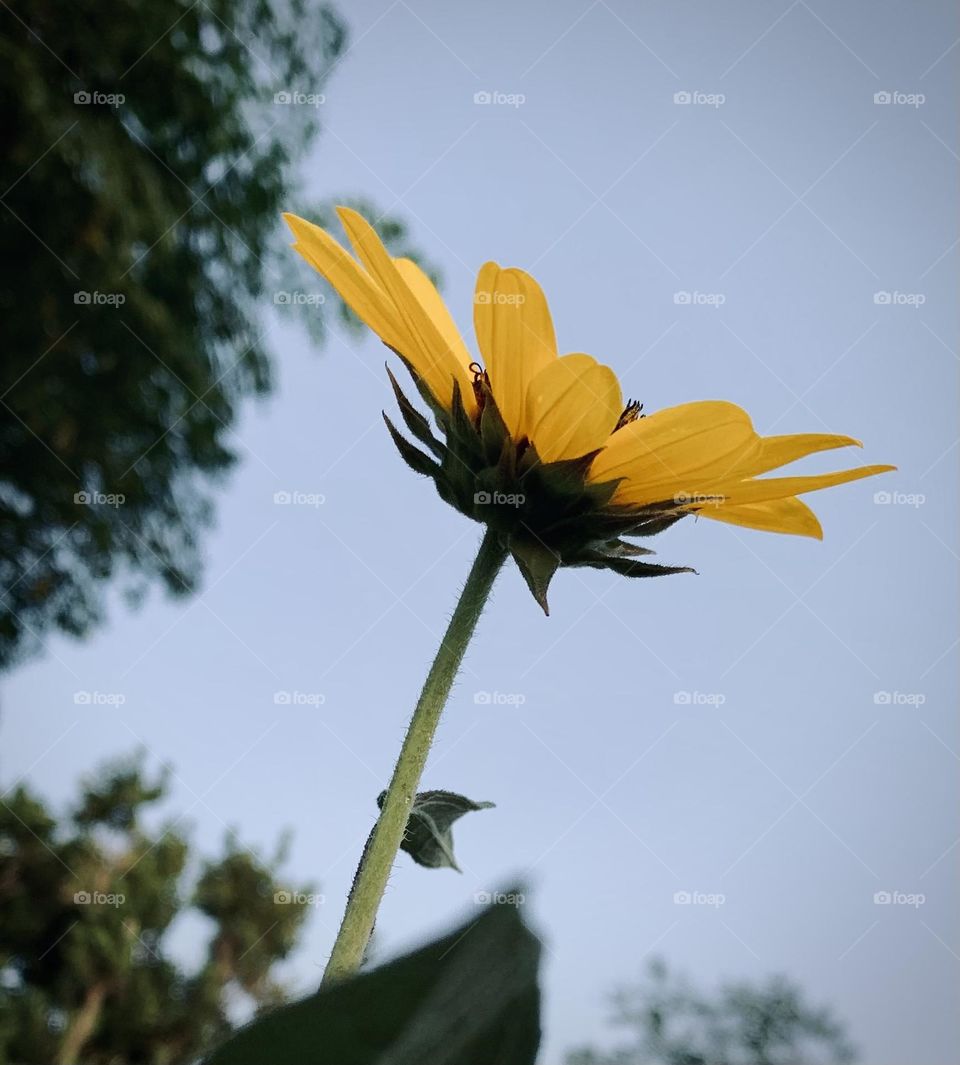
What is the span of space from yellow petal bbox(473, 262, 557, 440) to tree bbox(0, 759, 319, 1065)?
5047mm

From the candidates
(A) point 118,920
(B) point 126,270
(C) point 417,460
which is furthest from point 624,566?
(A) point 118,920

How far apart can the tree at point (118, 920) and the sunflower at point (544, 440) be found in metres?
5.03

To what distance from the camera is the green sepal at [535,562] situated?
1.55ft

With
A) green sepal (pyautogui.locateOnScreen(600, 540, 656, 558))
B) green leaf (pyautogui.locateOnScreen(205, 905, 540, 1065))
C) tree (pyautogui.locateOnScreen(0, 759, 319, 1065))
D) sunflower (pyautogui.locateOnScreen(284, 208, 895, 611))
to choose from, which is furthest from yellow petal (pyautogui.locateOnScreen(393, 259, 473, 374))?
tree (pyautogui.locateOnScreen(0, 759, 319, 1065))

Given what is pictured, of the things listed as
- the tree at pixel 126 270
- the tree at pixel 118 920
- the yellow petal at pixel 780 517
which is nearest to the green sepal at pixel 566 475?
the yellow petal at pixel 780 517

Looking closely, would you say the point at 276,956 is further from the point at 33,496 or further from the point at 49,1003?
the point at 33,496

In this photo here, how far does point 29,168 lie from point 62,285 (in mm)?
576

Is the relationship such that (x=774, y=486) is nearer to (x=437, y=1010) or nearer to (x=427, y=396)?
(x=427, y=396)

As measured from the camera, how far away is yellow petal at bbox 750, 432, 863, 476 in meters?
0.54

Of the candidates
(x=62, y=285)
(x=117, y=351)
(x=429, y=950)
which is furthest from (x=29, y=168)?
(x=429, y=950)

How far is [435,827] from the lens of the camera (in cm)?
45

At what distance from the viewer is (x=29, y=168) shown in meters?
4.02

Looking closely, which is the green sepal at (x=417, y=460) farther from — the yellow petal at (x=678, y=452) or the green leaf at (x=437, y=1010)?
the green leaf at (x=437, y=1010)

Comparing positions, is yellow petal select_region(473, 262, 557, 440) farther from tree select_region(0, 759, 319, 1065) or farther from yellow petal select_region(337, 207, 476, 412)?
tree select_region(0, 759, 319, 1065)
